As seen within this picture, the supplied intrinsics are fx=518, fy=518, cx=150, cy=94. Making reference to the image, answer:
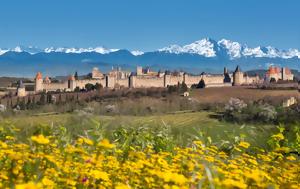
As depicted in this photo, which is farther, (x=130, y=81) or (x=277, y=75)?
(x=277, y=75)

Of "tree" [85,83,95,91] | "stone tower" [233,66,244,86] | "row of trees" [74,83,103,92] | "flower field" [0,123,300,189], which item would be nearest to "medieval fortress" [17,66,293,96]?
"stone tower" [233,66,244,86]

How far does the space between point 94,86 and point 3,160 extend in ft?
492

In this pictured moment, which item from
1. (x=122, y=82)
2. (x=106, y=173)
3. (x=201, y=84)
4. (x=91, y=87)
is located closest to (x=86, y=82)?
(x=91, y=87)

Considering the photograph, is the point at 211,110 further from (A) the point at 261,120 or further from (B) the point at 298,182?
→ (B) the point at 298,182

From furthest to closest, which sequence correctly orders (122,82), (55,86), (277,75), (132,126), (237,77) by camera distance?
(277,75) < (237,77) < (122,82) < (55,86) < (132,126)

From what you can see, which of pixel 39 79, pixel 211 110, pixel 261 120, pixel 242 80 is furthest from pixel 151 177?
pixel 242 80

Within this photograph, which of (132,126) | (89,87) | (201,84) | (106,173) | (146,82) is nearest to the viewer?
(106,173)

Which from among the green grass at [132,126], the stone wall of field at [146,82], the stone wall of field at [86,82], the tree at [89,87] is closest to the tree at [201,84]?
the stone wall of field at [146,82]

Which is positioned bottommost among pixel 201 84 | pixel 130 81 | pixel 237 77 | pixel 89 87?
pixel 89 87

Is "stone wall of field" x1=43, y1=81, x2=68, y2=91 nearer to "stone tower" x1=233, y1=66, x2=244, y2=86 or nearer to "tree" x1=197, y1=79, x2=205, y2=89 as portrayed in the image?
"tree" x1=197, y1=79, x2=205, y2=89

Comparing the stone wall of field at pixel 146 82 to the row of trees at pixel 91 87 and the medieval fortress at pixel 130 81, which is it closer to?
the medieval fortress at pixel 130 81

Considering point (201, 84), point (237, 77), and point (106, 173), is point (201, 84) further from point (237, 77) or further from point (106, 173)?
point (106, 173)

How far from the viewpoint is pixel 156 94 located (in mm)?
125625

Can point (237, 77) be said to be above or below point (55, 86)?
above
